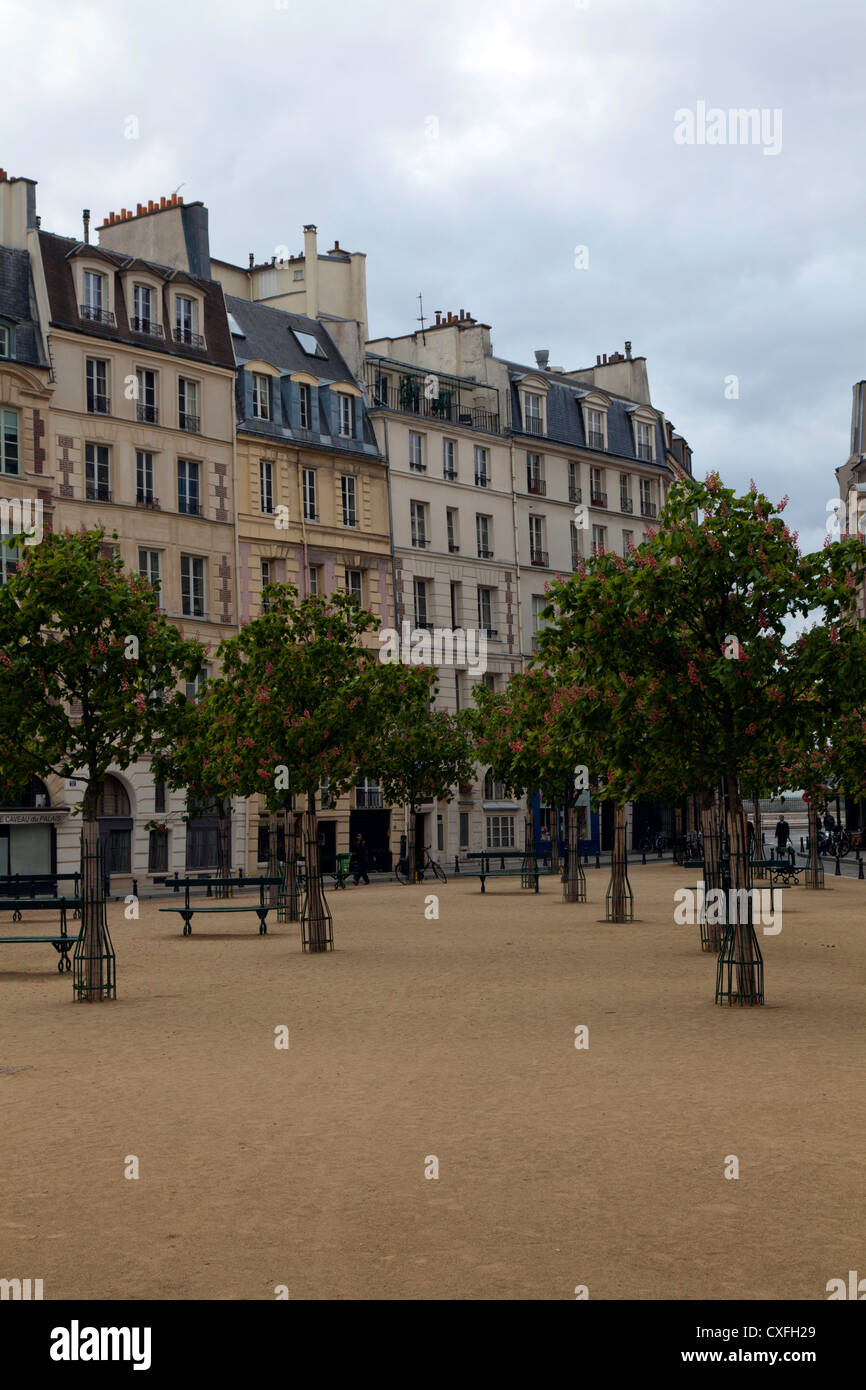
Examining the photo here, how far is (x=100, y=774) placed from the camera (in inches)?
825

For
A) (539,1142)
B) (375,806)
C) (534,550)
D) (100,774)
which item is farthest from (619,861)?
(534,550)

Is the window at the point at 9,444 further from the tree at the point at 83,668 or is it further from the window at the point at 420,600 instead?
the tree at the point at 83,668

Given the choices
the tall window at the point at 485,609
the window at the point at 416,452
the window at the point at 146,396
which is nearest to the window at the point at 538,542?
the tall window at the point at 485,609

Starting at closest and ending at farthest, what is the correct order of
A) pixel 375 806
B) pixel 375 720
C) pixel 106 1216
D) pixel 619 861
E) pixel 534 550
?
pixel 106 1216 → pixel 375 720 → pixel 619 861 → pixel 375 806 → pixel 534 550

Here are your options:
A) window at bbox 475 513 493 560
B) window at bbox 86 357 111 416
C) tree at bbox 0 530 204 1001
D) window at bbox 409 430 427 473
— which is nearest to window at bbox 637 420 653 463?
window at bbox 475 513 493 560

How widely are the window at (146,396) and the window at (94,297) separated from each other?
227 centimetres

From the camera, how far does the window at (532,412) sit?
72.8m

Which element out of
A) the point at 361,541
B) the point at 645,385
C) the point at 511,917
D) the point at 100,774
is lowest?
the point at 511,917

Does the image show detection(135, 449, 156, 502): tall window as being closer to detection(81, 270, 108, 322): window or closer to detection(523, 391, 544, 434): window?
detection(81, 270, 108, 322): window

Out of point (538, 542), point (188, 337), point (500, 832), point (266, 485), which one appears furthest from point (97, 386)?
point (500, 832)

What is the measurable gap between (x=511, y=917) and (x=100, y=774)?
1354 cm

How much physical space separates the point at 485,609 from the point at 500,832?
9.77 metres

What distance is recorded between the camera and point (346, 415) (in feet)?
208
